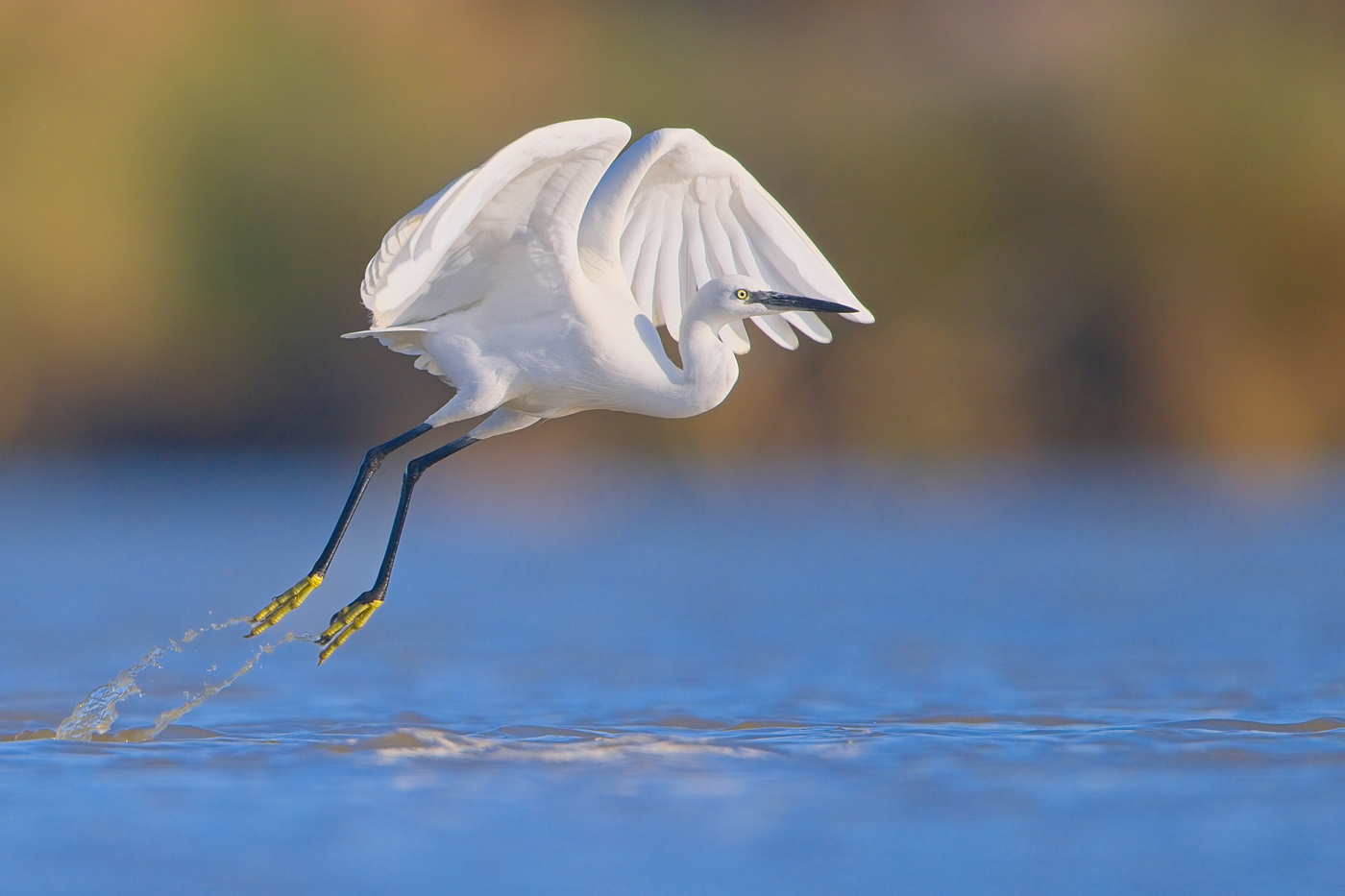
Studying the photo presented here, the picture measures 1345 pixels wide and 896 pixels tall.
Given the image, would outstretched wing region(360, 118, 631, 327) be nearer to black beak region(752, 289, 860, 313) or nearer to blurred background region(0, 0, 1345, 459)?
black beak region(752, 289, 860, 313)

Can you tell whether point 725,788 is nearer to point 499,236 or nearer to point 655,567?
point 499,236

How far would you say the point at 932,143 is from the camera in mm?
21797

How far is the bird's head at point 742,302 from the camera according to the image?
315 inches

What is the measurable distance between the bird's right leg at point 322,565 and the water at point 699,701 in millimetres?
457

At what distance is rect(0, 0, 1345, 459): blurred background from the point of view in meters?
19.5

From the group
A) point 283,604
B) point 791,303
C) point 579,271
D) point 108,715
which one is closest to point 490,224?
point 579,271

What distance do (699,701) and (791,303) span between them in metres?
2.04

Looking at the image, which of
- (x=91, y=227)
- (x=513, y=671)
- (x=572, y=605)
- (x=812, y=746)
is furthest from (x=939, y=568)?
(x=91, y=227)

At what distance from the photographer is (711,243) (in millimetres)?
8898

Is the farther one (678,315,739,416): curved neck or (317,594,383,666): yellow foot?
(317,594,383,666): yellow foot

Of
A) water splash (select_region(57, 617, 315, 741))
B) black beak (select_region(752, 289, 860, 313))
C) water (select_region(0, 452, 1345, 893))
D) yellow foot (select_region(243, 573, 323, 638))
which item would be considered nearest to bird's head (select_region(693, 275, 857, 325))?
black beak (select_region(752, 289, 860, 313))

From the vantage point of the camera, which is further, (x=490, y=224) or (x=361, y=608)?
(x=361, y=608)

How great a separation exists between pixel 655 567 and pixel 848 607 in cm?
274

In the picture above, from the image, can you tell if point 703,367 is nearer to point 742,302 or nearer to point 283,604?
point 742,302
